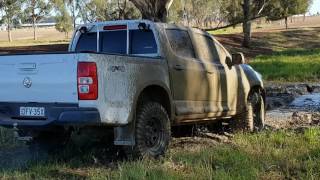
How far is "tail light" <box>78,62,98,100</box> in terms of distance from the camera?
7.20 m

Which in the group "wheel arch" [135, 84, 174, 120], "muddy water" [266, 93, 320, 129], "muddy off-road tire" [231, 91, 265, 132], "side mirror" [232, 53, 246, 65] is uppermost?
"side mirror" [232, 53, 246, 65]

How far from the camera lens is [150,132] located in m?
8.22

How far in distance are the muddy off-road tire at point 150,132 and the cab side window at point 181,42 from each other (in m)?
1.15

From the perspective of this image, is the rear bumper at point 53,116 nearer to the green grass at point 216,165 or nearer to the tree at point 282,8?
the green grass at point 216,165

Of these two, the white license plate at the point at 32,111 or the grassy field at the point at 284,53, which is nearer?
the white license plate at the point at 32,111

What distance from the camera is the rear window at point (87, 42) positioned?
9601mm

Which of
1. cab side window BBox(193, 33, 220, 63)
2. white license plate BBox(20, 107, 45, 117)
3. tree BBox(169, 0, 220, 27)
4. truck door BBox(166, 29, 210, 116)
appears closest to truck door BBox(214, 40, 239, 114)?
cab side window BBox(193, 33, 220, 63)

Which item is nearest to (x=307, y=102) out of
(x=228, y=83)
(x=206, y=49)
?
(x=228, y=83)

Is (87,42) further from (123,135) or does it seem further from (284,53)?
(284,53)

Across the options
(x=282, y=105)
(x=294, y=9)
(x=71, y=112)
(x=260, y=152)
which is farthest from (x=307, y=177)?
(x=294, y=9)

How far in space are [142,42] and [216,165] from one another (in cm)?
246

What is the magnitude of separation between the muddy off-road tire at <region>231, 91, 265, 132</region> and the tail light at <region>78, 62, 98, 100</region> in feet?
13.8

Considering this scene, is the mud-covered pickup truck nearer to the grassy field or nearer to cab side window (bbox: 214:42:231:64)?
cab side window (bbox: 214:42:231:64)

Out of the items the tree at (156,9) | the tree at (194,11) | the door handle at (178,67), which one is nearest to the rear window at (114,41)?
the door handle at (178,67)
